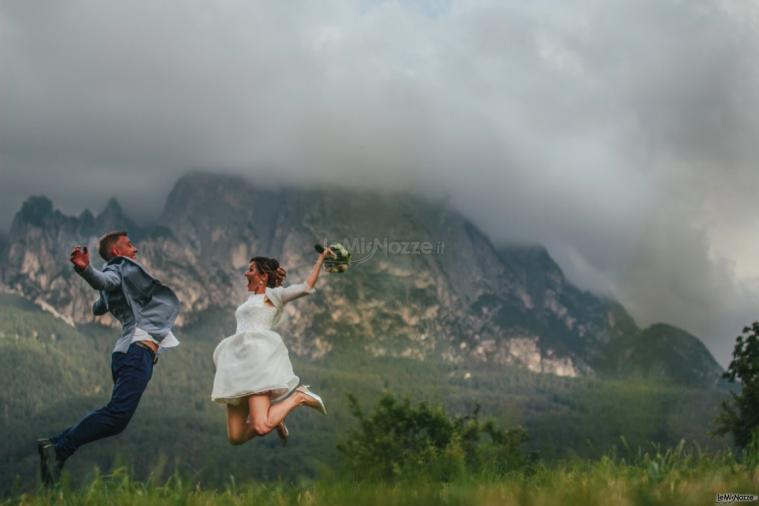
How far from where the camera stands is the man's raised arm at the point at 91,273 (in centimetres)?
874

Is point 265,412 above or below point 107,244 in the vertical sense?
below

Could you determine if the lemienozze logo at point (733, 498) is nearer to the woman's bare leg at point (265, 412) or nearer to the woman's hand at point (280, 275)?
the woman's bare leg at point (265, 412)

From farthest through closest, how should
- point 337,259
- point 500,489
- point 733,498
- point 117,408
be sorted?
point 337,259 → point 117,408 → point 500,489 → point 733,498

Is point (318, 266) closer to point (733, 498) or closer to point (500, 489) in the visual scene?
point (500, 489)

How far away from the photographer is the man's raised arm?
874 centimetres

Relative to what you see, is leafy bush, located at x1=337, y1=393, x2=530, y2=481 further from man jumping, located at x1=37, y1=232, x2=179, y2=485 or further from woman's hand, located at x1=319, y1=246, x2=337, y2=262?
man jumping, located at x1=37, y1=232, x2=179, y2=485

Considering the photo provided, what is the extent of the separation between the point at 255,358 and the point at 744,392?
886 inches

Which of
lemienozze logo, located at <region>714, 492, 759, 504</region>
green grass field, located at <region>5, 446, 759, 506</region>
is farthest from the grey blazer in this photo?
lemienozze logo, located at <region>714, 492, 759, 504</region>

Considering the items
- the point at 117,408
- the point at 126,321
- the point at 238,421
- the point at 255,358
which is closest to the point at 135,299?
the point at 126,321

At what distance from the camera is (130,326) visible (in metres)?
9.45

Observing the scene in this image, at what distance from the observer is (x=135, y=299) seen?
31.3 feet

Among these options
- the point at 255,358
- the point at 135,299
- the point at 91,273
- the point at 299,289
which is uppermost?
the point at 299,289

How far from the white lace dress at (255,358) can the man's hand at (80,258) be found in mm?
2100

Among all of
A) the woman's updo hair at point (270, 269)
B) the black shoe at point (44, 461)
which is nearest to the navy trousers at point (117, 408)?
the black shoe at point (44, 461)
